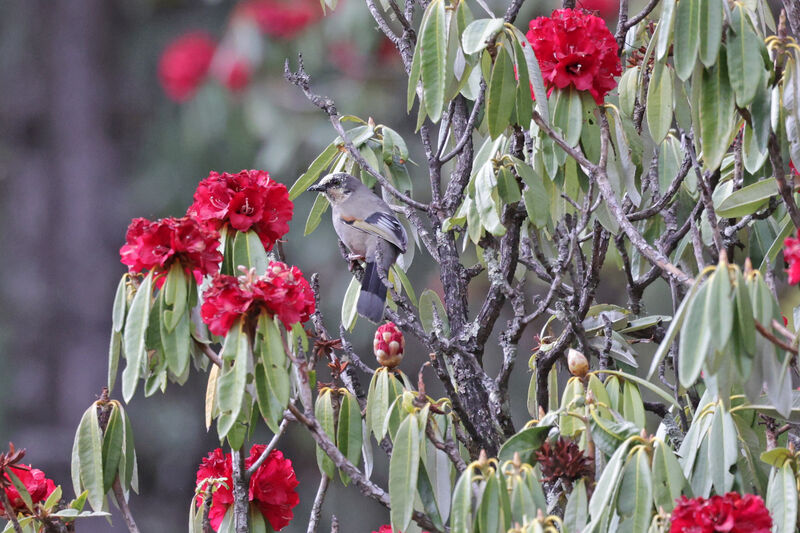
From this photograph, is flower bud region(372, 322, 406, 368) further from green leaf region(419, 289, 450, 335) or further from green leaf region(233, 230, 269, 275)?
green leaf region(233, 230, 269, 275)

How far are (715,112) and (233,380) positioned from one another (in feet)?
3.16

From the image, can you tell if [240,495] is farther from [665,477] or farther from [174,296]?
[665,477]

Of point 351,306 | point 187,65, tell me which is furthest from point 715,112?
point 187,65

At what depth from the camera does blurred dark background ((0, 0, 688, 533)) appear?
6508mm

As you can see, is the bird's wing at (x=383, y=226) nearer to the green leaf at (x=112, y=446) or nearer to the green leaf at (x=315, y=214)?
the green leaf at (x=315, y=214)

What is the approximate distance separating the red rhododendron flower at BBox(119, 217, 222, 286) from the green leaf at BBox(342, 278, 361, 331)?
2.73ft

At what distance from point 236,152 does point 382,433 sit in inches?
198

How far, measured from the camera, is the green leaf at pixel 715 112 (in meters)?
1.80

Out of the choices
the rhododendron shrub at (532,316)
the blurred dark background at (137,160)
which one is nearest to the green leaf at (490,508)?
the rhododendron shrub at (532,316)

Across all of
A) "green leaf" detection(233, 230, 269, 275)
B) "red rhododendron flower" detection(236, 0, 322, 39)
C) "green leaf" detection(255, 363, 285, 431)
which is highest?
"red rhododendron flower" detection(236, 0, 322, 39)

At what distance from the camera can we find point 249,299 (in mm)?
1685

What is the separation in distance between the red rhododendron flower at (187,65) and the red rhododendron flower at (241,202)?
4.85 m

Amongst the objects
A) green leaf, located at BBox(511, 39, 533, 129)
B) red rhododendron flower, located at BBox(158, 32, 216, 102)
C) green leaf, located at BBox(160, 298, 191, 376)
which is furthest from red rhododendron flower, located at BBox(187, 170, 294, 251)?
red rhododendron flower, located at BBox(158, 32, 216, 102)

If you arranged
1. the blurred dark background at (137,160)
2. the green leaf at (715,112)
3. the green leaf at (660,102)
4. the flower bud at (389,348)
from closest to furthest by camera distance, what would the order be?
the green leaf at (715,112), the green leaf at (660,102), the flower bud at (389,348), the blurred dark background at (137,160)
